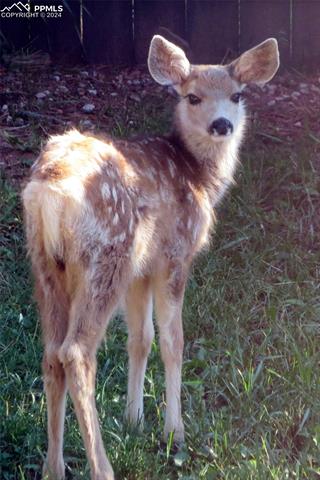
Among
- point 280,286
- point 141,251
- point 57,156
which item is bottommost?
point 280,286

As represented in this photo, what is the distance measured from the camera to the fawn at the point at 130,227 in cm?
483

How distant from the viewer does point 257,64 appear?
258 inches

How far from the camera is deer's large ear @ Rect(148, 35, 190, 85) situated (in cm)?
643

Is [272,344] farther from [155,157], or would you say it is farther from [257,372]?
[155,157]

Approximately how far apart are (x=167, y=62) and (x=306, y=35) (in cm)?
347

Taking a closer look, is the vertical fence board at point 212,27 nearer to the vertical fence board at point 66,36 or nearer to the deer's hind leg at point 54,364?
the vertical fence board at point 66,36

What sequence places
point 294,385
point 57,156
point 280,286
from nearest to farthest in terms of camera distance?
point 57,156 < point 294,385 < point 280,286

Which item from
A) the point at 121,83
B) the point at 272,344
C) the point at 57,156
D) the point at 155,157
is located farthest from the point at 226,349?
the point at 121,83

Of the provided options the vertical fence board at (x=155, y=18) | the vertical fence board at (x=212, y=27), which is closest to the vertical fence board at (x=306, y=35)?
the vertical fence board at (x=212, y=27)

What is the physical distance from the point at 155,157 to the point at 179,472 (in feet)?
5.57

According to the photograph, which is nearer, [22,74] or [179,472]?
[179,472]

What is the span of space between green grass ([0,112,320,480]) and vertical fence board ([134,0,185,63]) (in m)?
1.72

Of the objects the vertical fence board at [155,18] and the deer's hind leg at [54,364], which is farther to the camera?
the vertical fence board at [155,18]

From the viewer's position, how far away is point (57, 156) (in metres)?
4.96
